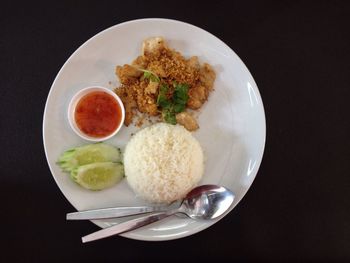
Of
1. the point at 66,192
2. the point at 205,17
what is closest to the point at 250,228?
the point at 66,192

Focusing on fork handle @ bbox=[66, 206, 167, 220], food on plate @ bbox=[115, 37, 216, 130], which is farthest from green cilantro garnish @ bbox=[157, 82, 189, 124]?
fork handle @ bbox=[66, 206, 167, 220]

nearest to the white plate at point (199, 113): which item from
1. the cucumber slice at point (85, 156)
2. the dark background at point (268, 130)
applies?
the cucumber slice at point (85, 156)

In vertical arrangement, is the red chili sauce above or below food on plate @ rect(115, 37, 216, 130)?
below

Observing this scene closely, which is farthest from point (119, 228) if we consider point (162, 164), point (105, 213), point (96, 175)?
point (162, 164)

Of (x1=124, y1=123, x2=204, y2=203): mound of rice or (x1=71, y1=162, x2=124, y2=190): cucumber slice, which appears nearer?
(x1=71, y1=162, x2=124, y2=190): cucumber slice

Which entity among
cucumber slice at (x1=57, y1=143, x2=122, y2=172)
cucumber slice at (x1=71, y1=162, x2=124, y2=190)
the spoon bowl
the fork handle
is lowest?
the fork handle

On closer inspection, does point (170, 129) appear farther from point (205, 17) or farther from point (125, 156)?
point (205, 17)

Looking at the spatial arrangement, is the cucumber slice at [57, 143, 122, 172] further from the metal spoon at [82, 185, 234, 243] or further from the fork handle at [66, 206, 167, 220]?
the metal spoon at [82, 185, 234, 243]
